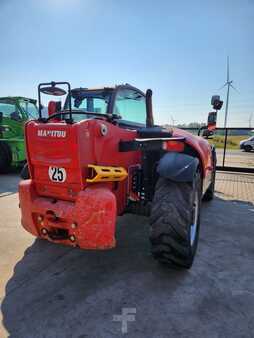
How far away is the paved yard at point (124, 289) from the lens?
189 cm

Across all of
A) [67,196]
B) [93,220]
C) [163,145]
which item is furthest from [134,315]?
[163,145]

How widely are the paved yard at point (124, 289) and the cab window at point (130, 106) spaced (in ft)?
5.27

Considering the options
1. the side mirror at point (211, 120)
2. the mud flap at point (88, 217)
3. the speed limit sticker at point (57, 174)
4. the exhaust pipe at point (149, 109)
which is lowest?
the mud flap at point (88, 217)

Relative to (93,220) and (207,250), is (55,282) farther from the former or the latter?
(207,250)

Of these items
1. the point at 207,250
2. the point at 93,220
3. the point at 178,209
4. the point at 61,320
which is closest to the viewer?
the point at 61,320

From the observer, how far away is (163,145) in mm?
2682

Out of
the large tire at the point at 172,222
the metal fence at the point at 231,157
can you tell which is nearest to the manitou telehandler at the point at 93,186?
Answer: the large tire at the point at 172,222

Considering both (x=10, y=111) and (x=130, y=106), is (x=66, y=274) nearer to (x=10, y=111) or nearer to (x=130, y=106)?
(x=130, y=106)

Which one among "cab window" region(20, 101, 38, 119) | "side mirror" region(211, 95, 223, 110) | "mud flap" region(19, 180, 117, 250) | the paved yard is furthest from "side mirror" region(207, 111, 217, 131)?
"cab window" region(20, 101, 38, 119)

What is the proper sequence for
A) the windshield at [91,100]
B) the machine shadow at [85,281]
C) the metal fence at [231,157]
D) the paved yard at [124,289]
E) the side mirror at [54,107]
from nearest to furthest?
the paved yard at [124,289], the machine shadow at [85,281], the windshield at [91,100], the side mirror at [54,107], the metal fence at [231,157]

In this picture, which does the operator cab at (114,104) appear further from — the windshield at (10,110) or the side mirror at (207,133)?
the windshield at (10,110)

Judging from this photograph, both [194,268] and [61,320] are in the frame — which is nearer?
[61,320]

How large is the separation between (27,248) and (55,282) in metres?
0.90

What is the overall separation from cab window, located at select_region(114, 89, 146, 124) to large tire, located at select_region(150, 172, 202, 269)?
118 cm
